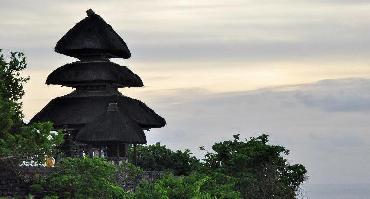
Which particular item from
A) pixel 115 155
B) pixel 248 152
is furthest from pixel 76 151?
pixel 248 152

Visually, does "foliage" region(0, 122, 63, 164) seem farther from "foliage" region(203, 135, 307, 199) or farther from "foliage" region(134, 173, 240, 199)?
"foliage" region(203, 135, 307, 199)

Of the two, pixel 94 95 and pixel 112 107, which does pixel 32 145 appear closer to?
pixel 112 107

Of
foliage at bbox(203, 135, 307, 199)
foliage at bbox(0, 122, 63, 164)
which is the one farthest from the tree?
foliage at bbox(203, 135, 307, 199)

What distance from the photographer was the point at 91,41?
65.3 metres

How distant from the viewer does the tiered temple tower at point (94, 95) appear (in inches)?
2466

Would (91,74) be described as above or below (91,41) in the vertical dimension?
below

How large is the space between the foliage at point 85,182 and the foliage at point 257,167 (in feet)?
39.8

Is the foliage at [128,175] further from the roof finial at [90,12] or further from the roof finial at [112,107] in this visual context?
the roof finial at [90,12]

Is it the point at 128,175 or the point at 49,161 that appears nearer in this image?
the point at 128,175

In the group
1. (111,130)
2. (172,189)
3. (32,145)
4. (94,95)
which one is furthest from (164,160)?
(172,189)

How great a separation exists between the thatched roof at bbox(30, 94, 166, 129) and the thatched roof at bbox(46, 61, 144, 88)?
981mm

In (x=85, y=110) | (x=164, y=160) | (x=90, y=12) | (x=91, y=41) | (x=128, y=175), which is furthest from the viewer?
(x=164, y=160)

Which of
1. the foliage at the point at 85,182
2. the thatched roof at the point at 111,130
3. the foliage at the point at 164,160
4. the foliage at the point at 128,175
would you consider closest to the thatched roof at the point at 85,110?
the thatched roof at the point at 111,130

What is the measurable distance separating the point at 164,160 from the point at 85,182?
30359 millimetres
